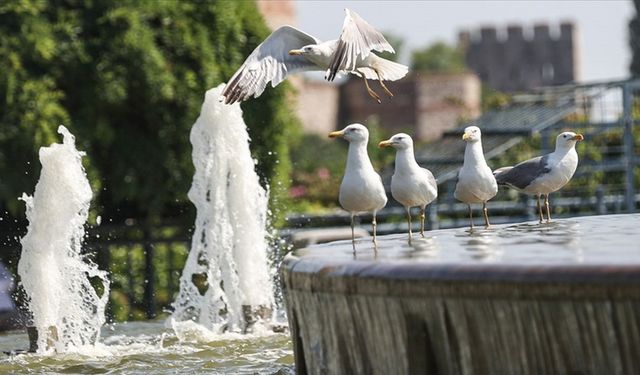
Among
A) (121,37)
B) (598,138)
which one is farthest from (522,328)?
(598,138)

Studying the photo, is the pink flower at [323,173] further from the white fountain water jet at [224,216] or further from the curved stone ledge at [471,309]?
the curved stone ledge at [471,309]

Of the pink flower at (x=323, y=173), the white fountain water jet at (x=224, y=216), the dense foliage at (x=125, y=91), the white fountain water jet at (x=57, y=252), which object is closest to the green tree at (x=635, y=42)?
the pink flower at (x=323, y=173)

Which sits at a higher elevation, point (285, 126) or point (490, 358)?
point (285, 126)

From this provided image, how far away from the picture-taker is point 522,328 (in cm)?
488

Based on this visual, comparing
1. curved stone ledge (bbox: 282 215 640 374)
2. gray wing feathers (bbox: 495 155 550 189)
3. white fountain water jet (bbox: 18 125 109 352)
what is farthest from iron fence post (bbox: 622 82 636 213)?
curved stone ledge (bbox: 282 215 640 374)

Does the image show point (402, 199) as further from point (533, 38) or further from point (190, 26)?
point (533, 38)

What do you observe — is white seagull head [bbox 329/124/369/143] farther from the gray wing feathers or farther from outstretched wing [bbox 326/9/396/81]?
the gray wing feathers

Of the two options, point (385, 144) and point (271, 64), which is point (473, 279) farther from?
point (271, 64)

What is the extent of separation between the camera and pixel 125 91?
13367 mm

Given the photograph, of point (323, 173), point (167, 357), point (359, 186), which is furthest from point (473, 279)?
point (323, 173)

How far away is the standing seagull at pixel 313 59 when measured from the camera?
7598 millimetres

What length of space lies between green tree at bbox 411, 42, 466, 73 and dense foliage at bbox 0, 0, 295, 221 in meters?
60.4

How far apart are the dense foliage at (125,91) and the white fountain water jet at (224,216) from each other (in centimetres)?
257

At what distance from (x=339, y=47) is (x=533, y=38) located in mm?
69825
